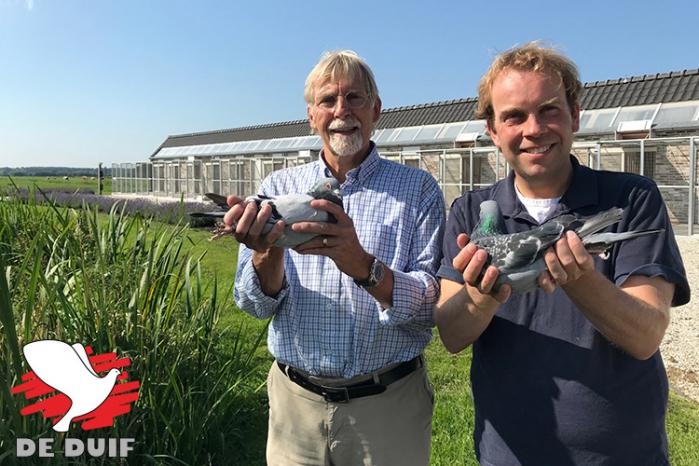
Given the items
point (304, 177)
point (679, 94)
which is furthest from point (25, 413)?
point (679, 94)

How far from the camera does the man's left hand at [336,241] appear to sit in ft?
6.19

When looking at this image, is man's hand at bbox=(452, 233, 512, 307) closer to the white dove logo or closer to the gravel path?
the white dove logo

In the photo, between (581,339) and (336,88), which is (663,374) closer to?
(581,339)

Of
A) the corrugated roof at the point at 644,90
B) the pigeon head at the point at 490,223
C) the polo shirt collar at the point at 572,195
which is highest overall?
the corrugated roof at the point at 644,90

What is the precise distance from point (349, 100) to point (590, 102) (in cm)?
2130

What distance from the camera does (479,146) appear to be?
22.0 m

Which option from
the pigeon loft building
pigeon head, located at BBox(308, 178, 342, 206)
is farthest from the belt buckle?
the pigeon loft building

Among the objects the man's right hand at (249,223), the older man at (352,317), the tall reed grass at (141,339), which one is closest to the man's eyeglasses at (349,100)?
the older man at (352,317)

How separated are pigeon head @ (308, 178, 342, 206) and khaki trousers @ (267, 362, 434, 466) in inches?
35.4

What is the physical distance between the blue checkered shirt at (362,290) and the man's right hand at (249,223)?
43cm

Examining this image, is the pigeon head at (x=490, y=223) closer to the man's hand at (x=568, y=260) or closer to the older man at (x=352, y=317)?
the man's hand at (x=568, y=260)

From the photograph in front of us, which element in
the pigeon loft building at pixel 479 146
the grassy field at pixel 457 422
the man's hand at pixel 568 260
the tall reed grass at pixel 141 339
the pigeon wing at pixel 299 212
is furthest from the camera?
the pigeon loft building at pixel 479 146

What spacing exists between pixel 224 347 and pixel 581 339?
3.84m

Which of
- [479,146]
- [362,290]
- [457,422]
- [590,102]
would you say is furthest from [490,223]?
[590,102]
